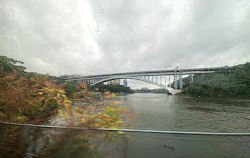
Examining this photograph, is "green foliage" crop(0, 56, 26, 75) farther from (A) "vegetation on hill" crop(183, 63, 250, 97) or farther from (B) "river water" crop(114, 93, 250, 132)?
(A) "vegetation on hill" crop(183, 63, 250, 97)

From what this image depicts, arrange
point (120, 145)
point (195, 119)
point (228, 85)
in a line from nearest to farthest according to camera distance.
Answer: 1. point (120, 145)
2. point (195, 119)
3. point (228, 85)

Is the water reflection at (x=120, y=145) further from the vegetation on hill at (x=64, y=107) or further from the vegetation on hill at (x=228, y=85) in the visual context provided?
the vegetation on hill at (x=228, y=85)

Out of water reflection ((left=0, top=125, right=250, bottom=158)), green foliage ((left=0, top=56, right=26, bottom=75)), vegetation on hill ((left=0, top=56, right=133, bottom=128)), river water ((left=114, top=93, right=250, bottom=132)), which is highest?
green foliage ((left=0, top=56, right=26, bottom=75))

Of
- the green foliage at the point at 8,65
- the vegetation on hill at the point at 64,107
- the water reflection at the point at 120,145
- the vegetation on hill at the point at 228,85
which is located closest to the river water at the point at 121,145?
the water reflection at the point at 120,145

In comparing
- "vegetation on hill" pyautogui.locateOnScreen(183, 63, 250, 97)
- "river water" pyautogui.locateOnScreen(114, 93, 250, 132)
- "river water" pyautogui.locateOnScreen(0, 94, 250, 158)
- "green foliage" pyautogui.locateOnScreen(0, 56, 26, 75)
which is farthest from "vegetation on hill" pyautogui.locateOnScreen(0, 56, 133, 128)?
"vegetation on hill" pyautogui.locateOnScreen(183, 63, 250, 97)

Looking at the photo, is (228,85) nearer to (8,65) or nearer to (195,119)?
(195,119)

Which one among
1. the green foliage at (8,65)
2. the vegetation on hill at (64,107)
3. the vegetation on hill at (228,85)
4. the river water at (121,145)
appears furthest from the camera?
the vegetation on hill at (228,85)

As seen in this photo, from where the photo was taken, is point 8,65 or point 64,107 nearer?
point 64,107

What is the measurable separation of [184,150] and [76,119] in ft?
4.64

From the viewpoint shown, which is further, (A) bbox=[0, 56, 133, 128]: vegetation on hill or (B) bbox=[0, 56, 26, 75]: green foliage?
(B) bbox=[0, 56, 26, 75]: green foliage

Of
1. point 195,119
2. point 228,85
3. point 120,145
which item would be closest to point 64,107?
point 120,145

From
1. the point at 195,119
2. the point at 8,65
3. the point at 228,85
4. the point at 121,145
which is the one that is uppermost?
the point at 8,65

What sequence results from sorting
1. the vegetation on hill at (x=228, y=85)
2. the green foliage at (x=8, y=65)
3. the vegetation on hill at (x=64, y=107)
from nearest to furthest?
the vegetation on hill at (x=64, y=107) < the green foliage at (x=8, y=65) < the vegetation on hill at (x=228, y=85)

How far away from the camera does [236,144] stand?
1.34m
